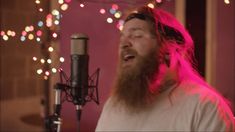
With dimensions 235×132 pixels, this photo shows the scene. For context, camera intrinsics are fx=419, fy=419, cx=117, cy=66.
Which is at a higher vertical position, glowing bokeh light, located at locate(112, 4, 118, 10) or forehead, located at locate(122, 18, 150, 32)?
glowing bokeh light, located at locate(112, 4, 118, 10)

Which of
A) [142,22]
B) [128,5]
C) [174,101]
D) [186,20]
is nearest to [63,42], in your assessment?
[128,5]

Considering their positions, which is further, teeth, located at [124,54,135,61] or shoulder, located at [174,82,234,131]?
teeth, located at [124,54,135,61]

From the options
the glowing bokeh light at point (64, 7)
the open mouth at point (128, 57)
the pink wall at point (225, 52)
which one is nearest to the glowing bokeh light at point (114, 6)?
the glowing bokeh light at point (64, 7)

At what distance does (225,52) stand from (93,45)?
28.1 inches

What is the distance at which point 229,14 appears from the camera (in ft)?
6.91

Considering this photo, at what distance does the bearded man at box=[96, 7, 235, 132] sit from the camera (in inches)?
48.6

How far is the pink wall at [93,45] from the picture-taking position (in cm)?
231

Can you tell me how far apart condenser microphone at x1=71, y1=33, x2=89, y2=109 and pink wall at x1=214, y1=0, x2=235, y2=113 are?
748 mm

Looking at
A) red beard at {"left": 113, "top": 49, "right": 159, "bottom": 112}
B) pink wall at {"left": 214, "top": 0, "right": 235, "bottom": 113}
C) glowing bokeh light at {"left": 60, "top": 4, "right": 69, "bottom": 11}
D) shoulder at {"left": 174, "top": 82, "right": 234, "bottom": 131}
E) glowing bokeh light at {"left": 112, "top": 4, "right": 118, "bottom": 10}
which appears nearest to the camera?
shoulder at {"left": 174, "top": 82, "right": 234, "bottom": 131}

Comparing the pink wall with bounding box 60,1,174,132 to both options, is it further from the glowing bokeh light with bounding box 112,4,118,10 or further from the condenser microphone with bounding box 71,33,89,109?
the condenser microphone with bounding box 71,33,89,109

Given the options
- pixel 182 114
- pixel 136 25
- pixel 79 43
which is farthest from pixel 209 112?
pixel 79 43

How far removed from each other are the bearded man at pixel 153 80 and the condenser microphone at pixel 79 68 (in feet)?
1.01

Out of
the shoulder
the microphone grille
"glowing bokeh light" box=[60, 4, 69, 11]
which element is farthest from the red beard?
"glowing bokeh light" box=[60, 4, 69, 11]

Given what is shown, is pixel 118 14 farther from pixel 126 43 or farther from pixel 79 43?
pixel 126 43
